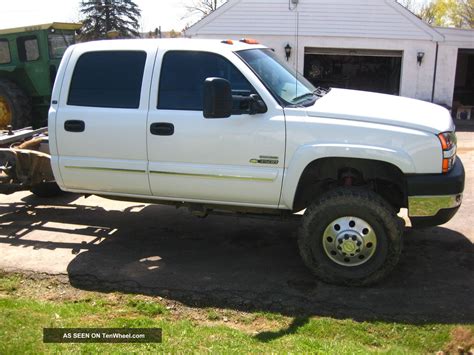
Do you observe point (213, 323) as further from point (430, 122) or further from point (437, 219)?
point (430, 122)

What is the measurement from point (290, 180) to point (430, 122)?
1258 mm

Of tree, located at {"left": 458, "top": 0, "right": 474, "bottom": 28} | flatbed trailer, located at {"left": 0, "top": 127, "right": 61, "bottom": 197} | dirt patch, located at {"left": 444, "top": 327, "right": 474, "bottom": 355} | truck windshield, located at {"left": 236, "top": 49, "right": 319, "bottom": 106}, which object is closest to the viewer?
dirt patch, located at {"left": 444, "top": 327, "right": 474, "bottom": 355}

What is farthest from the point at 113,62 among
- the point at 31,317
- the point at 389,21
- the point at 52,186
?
the point at 389,21

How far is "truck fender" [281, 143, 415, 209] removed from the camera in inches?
162

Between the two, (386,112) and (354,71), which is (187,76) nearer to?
(386,112)

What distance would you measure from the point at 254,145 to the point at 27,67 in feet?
27.3

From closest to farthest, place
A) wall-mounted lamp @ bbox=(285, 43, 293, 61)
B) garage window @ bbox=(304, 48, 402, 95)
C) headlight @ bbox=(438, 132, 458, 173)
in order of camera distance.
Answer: headlight @ bbox=(438, 132, 458, 173) → wall-mounted lamp @ bbox=(285, 43, 293, 61) → garage window @ bbox=(304, 48, 402, 95)

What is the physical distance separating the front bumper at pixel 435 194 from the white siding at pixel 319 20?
14.7 meters

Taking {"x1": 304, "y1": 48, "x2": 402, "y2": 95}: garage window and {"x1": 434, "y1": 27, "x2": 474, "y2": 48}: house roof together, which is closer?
{"x1": 434, "y1": 27, "x2": 474, "y2": 48}: house roof

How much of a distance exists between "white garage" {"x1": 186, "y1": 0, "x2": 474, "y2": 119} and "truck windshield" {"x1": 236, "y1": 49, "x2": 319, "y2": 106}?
1331 cm

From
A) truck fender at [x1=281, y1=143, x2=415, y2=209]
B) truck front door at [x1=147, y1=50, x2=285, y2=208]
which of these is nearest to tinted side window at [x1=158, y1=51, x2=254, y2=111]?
truck front door at [x1=147, y1=50, x2=285, y2=208]

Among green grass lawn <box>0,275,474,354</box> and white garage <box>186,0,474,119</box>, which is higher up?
white garage <box>186,0,474,119</box>

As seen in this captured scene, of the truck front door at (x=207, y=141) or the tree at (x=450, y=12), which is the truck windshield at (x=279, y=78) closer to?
the truck front door at (x=207, y=141)

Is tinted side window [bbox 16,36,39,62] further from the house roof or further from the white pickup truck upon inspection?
the house roof
